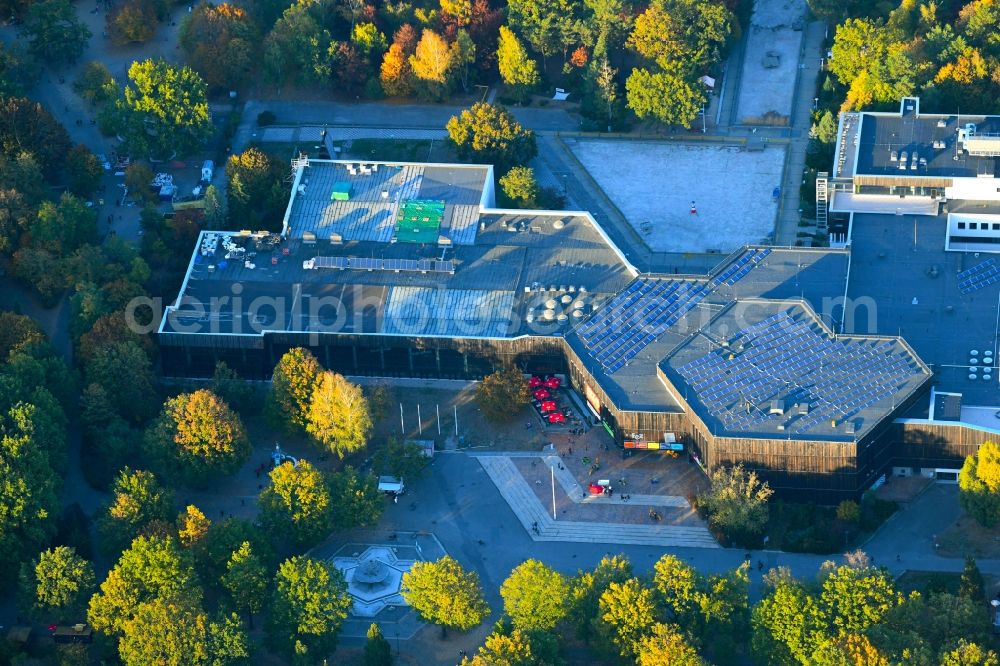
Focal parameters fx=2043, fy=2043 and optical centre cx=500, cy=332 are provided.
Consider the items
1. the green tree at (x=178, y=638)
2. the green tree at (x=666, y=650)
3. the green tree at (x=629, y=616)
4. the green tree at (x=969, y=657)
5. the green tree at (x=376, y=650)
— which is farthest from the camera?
the green tree at (x=376, y=650)

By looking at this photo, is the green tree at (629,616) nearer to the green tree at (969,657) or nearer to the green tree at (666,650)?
the green tree at (666,650)

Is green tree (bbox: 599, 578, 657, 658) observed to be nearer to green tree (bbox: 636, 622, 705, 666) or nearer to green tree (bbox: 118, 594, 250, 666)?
green tree (bbox: 636, 622, 705, 666)

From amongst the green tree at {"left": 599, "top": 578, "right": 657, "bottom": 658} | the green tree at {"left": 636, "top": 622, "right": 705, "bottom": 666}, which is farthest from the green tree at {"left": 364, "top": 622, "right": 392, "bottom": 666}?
the green tree at {"left": 636, "top": 622, "right": 705, "bottom": 666}

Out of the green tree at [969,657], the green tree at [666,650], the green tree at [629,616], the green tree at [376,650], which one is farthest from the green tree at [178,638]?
the green tree at [969,657]

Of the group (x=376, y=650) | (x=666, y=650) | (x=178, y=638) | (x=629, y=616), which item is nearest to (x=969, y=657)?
(x=666, y=650)

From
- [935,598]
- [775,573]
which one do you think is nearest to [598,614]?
[775,573]
